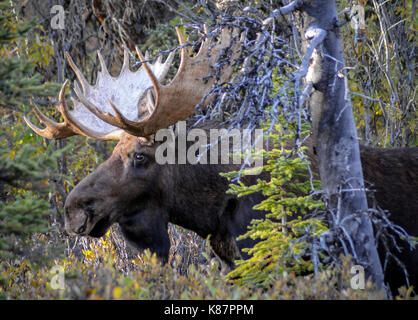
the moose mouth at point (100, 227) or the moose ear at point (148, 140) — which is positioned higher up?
the moose ear at point (148, 140)

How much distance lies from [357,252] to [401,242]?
91 centimetres

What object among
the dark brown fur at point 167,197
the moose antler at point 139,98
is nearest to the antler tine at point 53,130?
the moose antler at point 139,98

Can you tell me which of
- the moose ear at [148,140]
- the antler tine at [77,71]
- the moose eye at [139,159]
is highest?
the antler tine at [77,71]

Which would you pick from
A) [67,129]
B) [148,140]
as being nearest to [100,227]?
[148,140]

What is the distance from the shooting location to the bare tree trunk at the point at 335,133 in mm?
3717

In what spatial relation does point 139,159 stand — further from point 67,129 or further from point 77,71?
point 77,71

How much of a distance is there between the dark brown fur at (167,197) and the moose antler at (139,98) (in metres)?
0.28

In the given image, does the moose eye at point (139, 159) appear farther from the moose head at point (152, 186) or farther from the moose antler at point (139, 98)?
the moose antler at point (139, 98)

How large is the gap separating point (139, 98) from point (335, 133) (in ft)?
7.65

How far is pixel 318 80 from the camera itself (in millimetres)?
3828

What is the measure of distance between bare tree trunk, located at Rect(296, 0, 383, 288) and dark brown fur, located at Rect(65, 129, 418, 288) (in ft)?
3.04

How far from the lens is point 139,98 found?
18.3ft

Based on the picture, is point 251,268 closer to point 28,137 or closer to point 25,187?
point 25,187
